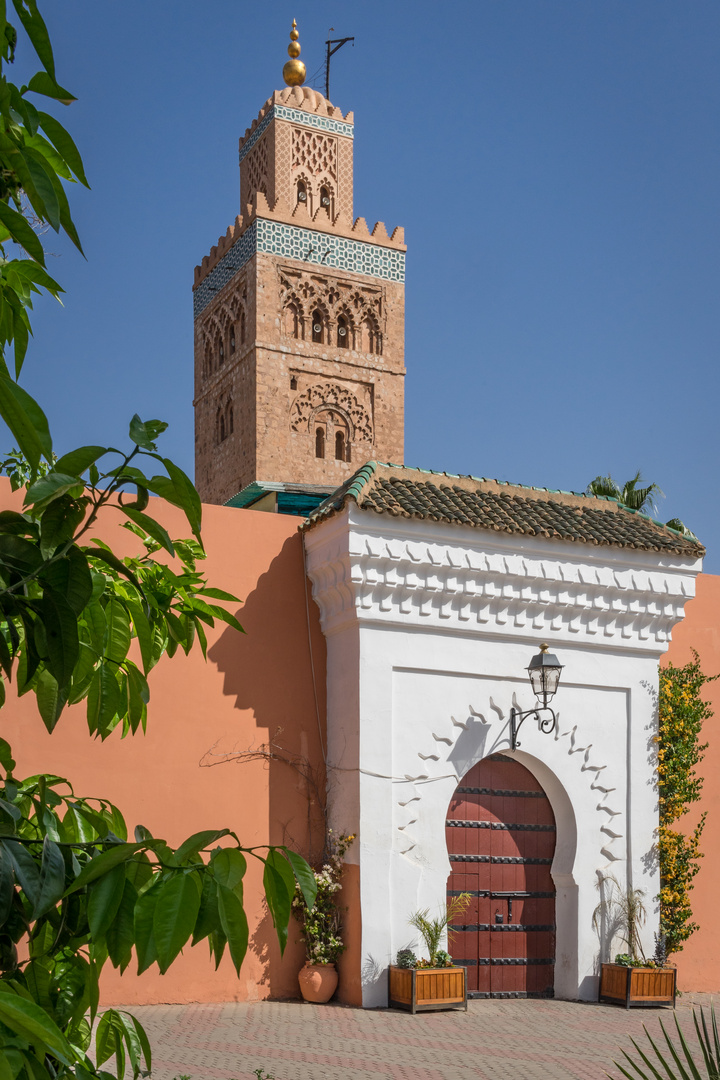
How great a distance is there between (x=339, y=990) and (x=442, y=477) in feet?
16.9

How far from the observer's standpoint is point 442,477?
1216 cm

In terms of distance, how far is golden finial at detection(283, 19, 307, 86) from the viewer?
31844 mm

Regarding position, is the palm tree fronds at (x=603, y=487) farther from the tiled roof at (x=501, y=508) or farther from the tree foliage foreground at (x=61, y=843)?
the tree foliage foreground at (x=61, y=843)

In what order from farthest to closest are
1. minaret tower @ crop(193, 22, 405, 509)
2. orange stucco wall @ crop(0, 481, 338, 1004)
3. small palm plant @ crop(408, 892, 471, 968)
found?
minaret tower @ crop(193, 22, 405, 509)
small palm plant @ crop(408, 892, 471, 968)
orange stucco wall @ crop(0, 481, 338, 1004)

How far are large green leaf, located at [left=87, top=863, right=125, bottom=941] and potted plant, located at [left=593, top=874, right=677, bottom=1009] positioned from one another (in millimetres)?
10452

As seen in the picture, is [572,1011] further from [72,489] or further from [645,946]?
[72,489]

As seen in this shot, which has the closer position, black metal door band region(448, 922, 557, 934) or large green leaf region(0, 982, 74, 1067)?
large green leaf region(0, 982, 74, 1067)

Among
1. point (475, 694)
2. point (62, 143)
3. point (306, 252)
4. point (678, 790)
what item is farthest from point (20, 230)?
point (306, 252)

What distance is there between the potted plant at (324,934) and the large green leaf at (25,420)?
9357mm

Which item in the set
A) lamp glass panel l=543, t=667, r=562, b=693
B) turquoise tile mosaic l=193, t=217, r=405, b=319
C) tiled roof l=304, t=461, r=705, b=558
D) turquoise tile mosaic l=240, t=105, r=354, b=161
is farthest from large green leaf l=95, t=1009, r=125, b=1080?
turquoise tile mosaic l=240, t=105, r=354, b=161

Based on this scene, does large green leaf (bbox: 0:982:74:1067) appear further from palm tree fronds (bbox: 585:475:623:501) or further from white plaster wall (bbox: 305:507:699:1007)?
palm tree fronds (bbox: 585:475:623:501)

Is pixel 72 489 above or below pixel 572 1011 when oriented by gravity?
above

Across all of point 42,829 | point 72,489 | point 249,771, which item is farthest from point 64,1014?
point 249,771

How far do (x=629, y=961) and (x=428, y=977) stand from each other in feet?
7.52
